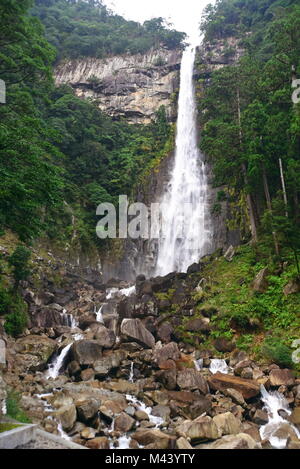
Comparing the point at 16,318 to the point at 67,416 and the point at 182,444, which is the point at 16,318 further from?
the point at 182,444

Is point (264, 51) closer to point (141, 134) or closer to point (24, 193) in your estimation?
point (141, 134)

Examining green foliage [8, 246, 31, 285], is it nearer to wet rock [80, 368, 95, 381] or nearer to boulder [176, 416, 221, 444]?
wet rock [80, 368, 95, 381]

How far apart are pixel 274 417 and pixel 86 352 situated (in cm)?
607

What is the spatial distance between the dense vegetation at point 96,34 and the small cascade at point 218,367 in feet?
146

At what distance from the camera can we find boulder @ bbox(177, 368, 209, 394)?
9398 mm

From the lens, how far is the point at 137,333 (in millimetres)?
12711

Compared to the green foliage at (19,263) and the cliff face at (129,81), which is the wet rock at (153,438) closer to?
the green foliage at (19,263)

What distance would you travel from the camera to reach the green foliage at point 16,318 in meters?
12.8

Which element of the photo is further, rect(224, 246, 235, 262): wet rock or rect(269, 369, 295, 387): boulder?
rect(224, 246, 235, 262): wet rock

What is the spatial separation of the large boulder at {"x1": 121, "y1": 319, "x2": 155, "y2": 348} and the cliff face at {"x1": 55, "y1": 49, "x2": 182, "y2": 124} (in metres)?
28.7

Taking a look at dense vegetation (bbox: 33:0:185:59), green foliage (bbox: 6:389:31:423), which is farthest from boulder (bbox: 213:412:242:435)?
dense vegetation (bbox: 33:0:185:59)

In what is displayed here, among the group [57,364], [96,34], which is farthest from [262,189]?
[96,34]

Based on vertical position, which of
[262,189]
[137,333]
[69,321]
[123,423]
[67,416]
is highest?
[262,189]

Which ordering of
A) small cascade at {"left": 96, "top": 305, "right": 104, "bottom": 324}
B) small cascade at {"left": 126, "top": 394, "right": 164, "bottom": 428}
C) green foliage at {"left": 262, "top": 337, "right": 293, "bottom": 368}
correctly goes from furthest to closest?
small cascade at {"left": 96, "top": 305, "right": 104, "bottom": 324} → green foliage at {"left": 262, "top": 337, "right": 293, "bottom": 368} → small cascade at {"left": 126, "top": 394, "right": 164, "bottom": 428}
